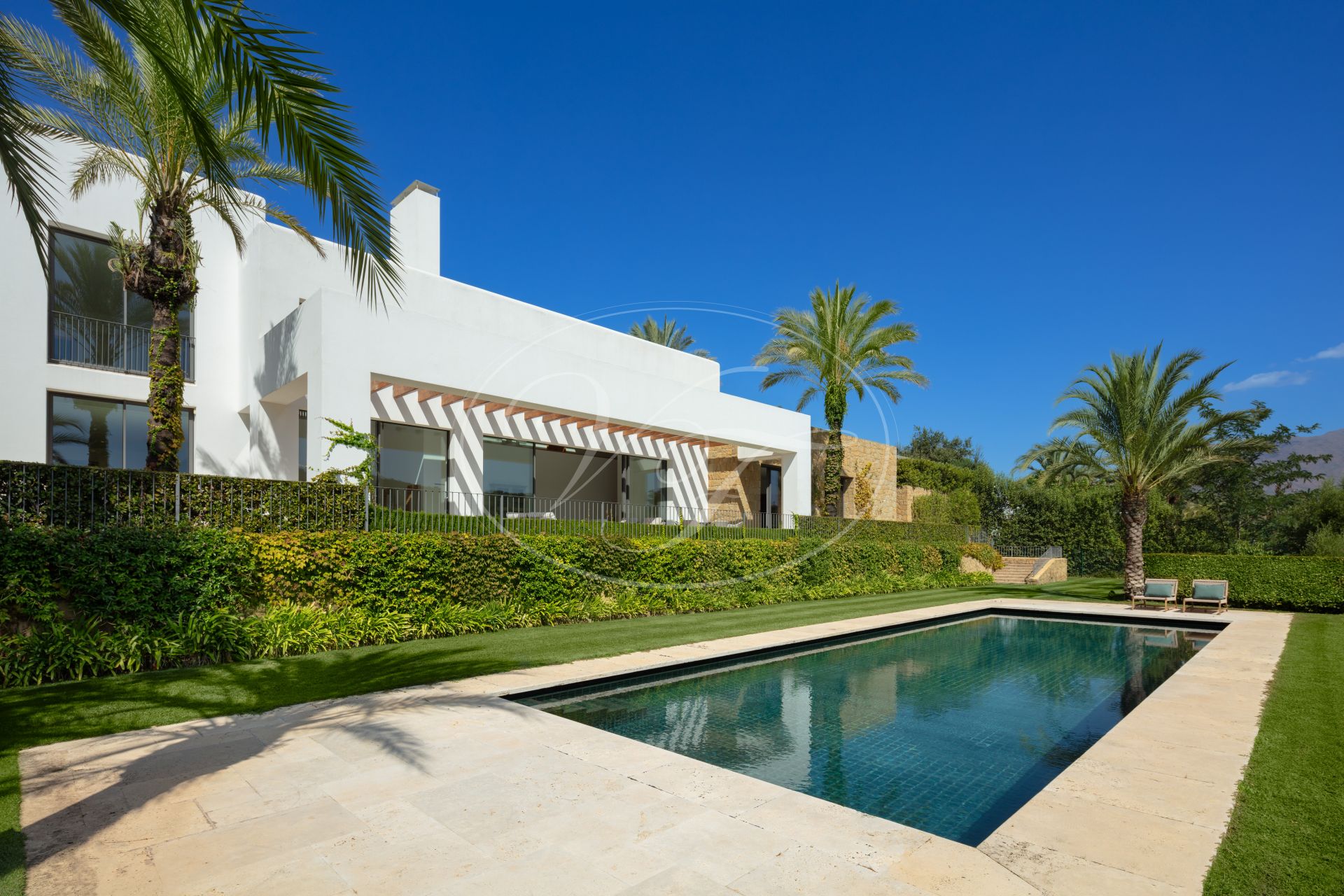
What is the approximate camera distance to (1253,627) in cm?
1480

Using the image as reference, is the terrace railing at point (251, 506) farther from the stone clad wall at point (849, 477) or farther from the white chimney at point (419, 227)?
the stone clad wall at point (849, 477)

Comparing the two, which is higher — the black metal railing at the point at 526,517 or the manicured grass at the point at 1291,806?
the black metal railing at the point at 526,517

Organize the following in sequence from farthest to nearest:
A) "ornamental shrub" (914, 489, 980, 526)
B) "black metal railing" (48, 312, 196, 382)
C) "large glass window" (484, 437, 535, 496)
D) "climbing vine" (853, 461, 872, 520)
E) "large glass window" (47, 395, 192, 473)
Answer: "ornamental shrub" (914, 489, 980, 526), "climbing vine" (853, 461, 872, 520), "large glass window" (484, 437, 535, 496), "black metal railing" (48, 312, 196, 382), "large glass window" (47, 395, 192, 473)

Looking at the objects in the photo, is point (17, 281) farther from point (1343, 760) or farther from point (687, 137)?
point (1343, 760)

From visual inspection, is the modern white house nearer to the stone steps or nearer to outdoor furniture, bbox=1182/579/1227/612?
outdoor furniture, bbox=1182/579/1227/612

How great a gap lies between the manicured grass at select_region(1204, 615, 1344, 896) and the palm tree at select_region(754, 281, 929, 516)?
16640 millimetres

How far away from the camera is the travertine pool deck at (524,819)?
359 cm

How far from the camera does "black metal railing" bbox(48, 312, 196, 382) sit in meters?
14.3

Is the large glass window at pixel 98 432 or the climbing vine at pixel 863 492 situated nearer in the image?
the large glass window at pixel 98 432

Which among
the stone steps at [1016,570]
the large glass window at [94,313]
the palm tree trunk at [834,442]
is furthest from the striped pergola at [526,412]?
the stone steps at [1016,570]

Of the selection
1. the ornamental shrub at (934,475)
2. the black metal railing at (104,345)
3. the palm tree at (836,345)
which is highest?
the palm tree at (836,345)

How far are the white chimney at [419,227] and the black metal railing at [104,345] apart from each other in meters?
6.45

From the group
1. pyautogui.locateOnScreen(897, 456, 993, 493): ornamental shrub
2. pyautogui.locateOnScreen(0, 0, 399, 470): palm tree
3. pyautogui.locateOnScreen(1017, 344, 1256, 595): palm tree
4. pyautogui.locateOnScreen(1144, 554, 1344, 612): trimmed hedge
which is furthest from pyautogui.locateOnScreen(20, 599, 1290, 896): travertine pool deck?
pyautogui.locateOnScreen(897, 456, 993, 493): ornamental shrub

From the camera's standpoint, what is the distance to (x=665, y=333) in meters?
39.5
